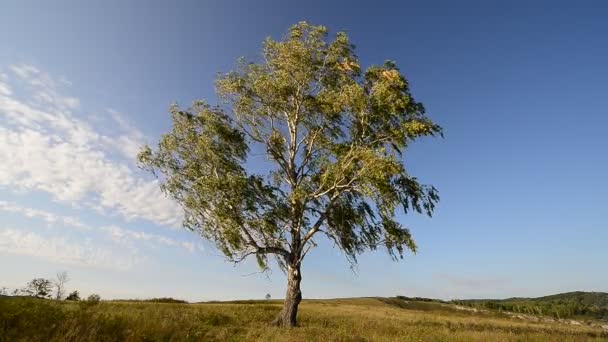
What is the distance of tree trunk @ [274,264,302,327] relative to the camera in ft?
74.8

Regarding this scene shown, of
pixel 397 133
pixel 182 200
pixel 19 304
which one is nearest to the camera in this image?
pixel 19 304

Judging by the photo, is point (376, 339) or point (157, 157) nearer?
point (376, 339)

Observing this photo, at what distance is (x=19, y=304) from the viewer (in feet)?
30.3

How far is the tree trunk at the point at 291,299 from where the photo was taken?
74.8 ft

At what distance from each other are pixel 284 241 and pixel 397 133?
9.57m

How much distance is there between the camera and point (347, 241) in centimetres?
2553

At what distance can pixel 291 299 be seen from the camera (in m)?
23.3

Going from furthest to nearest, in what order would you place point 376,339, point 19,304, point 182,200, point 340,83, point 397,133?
point 340,83, point 182,200, point 397,133, point 376,339, point 19,304

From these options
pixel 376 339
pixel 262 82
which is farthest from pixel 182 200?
pixel 376 339

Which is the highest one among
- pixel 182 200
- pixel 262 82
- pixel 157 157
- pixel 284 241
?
pixel 262 82

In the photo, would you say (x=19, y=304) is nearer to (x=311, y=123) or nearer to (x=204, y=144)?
(x=204, y=144)

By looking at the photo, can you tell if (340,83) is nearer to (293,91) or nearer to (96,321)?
(293,91)

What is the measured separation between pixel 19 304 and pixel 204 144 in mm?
15615

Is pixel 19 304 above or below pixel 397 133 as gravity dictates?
below
